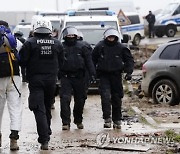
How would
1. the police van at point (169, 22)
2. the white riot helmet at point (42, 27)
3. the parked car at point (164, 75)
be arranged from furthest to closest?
the police van at point (169, 22), the parked car at point (164, 75), the white riot helmet at point (42, 27)

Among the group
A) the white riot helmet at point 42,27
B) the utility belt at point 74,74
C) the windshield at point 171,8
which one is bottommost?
the utility belt at point 74,74

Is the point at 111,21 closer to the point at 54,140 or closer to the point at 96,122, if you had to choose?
the point at 96,122

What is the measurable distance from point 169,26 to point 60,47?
3402 centimetres

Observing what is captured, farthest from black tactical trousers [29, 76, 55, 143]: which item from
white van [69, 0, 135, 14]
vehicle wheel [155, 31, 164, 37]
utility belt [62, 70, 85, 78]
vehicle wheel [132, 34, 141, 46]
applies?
vehicle wheel [155, 31, 164, 37]

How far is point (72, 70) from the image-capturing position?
1140 centimetres

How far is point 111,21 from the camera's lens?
19.6 meters

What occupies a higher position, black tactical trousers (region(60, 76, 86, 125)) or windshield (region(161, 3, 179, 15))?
windshield (region(161, 3, 179, 15))

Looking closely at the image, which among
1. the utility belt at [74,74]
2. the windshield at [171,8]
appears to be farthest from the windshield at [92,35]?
the windshield at [171,8]

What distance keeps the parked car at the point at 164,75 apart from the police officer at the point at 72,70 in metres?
4.37

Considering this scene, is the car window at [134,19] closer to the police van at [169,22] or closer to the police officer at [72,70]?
the police van at [169,22]

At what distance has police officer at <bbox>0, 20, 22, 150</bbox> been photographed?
9.33 metres

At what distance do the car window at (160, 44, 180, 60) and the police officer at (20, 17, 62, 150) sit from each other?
251 inches

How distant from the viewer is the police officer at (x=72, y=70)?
1141 cm

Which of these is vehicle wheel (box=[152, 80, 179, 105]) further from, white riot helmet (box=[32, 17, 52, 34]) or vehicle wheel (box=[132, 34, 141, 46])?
vehicle wheel (box=[132, 34, 141, 46])
